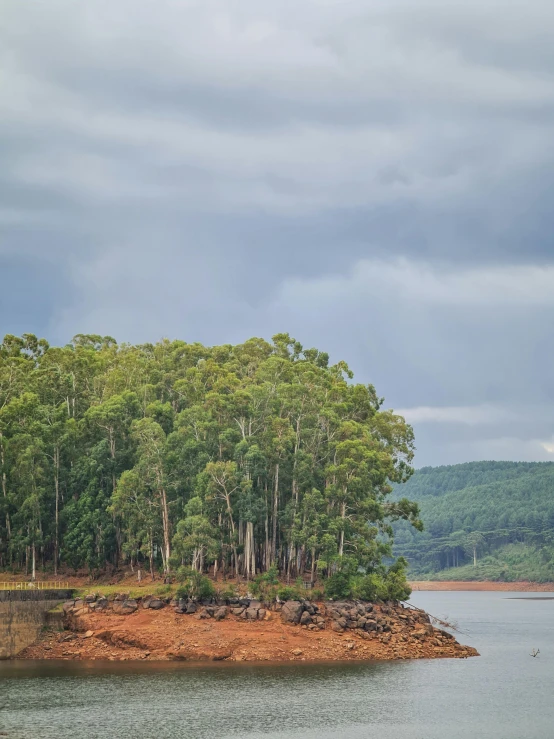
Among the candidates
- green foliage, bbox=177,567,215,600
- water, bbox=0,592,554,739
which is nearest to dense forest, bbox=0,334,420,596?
green foliage, bbox=177,567,215,600

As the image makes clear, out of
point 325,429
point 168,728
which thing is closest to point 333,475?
point 325,429

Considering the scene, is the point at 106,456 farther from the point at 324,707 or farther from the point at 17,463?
the point at 324,707

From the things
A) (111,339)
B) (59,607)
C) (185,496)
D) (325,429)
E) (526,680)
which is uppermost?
(111,339)

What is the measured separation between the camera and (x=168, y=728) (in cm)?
5012

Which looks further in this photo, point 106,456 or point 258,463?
point 106,456

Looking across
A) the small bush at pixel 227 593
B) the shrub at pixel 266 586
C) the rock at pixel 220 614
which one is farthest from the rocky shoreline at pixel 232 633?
the shrub at pixel 266 586

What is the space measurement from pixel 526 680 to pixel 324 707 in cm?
1768

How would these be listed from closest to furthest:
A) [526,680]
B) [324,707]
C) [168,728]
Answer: [168,728], [324,707], [526,680]

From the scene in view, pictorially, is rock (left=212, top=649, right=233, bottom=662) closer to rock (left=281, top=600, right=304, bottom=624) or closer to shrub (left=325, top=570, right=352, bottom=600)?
rock (left=281, top=600, right=304, bottom=624)

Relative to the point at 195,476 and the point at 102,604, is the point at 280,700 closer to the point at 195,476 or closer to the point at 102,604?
the point at 102,604

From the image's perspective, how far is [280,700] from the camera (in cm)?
5647

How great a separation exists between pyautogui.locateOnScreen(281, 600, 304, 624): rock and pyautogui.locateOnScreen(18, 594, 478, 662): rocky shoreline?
7 cm

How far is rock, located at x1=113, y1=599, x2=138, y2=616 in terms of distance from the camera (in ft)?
249

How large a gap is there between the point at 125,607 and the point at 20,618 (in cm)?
778
